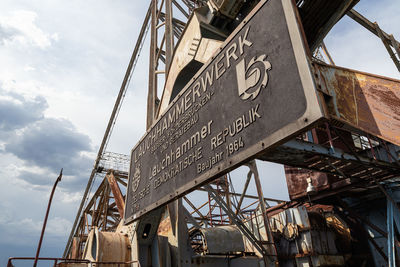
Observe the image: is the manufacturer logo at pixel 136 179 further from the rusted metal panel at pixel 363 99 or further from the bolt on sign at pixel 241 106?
the rusted metal panel at pixel 363 99

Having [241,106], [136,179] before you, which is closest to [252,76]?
[241,106]

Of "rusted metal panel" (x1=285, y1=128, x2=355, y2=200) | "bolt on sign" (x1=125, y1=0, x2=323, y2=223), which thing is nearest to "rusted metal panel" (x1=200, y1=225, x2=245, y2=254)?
"rusted metal panel" (x1=285, y1=128, x2=355, y2=200)

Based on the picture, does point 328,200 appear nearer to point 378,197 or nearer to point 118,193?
point 378,197

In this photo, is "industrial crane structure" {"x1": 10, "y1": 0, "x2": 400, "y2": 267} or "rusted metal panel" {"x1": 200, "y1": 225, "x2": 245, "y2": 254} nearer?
"industrial crane structure" {"x1": 10, "y1": 0, "x2": 400, "y2": 267}

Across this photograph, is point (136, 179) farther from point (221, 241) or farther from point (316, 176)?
point (316, 176)

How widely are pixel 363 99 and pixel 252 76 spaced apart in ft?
3.39

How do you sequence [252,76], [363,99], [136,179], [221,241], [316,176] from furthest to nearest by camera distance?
1. [316,176]
2. [221,241]
3. [136,179]
4. [252,76]
5. [363,99]

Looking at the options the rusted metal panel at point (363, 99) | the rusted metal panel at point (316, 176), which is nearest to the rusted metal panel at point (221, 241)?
the rusted metal panel at point (316, 176)

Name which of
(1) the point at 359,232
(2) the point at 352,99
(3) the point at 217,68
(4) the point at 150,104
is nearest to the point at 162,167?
(3) the point at 217,68

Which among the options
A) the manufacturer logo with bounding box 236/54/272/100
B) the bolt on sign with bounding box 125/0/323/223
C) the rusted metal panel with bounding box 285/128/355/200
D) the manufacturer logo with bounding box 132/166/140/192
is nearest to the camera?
the bolt on sign with bounding box 125/0/323/223

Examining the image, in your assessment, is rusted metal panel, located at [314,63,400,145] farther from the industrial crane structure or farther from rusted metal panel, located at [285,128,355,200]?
rusted metal panel, located at [285,128,355,200]

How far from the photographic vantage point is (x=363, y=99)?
8.13 feet

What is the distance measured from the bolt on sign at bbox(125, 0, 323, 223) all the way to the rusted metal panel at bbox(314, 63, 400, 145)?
0.85ft

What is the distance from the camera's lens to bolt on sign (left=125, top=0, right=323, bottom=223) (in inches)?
84.4
